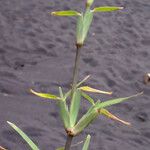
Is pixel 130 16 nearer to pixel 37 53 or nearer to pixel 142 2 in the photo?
pixel 142 2

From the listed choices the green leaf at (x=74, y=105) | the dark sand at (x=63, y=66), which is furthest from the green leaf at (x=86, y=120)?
the dark sand at (x=63, y=66)

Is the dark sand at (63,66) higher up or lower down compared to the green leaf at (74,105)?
lower down

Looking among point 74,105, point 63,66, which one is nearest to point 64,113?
point 74,105

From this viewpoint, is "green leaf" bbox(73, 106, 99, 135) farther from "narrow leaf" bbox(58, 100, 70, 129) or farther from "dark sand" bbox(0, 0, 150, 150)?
"dark sand" bbox(0, 0, 150, 150)

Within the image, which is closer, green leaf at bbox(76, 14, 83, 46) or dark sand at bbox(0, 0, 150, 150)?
green leaf at bbox(76, 14, 83, 46)

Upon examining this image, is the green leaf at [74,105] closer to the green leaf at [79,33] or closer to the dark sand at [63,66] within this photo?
the green leaf at [79,33]

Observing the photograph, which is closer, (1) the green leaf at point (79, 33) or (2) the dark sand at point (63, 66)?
(1) the green leaf at point (79, 33)

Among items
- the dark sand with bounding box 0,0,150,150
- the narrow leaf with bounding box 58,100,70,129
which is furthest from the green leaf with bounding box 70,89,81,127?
the dark sand with bounding box 0,0,150,150

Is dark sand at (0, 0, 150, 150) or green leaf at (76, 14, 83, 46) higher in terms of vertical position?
green leaf at (76, 14, 83, 46)
